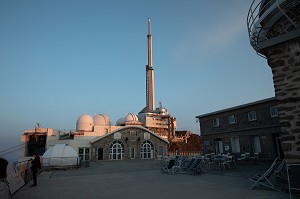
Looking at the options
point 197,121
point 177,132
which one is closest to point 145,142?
point 197,121

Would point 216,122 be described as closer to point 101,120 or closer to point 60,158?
point 60,158

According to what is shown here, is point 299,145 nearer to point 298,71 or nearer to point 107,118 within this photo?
point 298,71

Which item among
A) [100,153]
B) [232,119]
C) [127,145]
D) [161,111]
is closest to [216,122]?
[232,119]

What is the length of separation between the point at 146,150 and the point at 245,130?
18.1 meters

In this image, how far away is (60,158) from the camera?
19.9 metres

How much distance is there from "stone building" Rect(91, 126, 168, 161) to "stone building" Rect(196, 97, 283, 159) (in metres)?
11.4

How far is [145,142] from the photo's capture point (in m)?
35.0

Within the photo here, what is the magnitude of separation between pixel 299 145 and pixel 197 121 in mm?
20684

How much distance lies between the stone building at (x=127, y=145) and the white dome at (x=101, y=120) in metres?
16.0

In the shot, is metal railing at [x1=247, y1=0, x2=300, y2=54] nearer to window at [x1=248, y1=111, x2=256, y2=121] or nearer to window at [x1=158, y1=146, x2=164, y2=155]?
window at [x1=248, y1=111, x2=256, y2=121]

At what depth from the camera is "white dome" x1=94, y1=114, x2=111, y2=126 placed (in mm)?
47622

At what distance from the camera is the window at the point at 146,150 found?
113 ft

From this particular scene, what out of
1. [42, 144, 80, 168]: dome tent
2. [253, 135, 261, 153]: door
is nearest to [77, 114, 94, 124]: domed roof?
[42, 144, 80, 168]: dome tent

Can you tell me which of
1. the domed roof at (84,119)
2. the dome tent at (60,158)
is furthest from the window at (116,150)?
the domed roof at (84,119)
